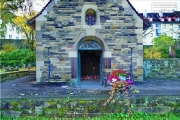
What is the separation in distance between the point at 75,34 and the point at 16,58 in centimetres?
1576

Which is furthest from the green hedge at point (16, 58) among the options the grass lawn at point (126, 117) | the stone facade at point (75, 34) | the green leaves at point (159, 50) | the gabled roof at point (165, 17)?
the gabled roof at point (165, 17)

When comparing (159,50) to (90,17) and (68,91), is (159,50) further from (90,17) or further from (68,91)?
(68,91)

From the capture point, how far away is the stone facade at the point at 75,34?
12.6 m

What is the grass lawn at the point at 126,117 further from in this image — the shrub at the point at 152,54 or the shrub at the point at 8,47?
the shrub at the point at 8,47

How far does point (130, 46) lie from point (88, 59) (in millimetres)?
4706

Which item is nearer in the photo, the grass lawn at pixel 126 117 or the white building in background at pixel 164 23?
the grass lawn at pixel 126 117

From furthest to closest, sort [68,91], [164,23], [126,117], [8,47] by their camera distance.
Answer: [164,23] < [8,47] < [68,91] < [126,117]

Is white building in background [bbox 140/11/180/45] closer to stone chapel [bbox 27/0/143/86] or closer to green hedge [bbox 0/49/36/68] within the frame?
green hedge [bbox 0/49/36/68]

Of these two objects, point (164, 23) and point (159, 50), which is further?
point (164, 23)

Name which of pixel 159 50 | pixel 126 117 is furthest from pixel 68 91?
pixel 159 50

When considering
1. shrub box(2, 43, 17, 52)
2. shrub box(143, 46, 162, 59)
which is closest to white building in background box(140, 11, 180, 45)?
shrub box(143, 46, 162, 59)

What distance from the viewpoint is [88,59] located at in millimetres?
16750

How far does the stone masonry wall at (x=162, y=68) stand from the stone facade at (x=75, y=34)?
3524 millimetres

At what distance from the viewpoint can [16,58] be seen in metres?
Result: 26.2
